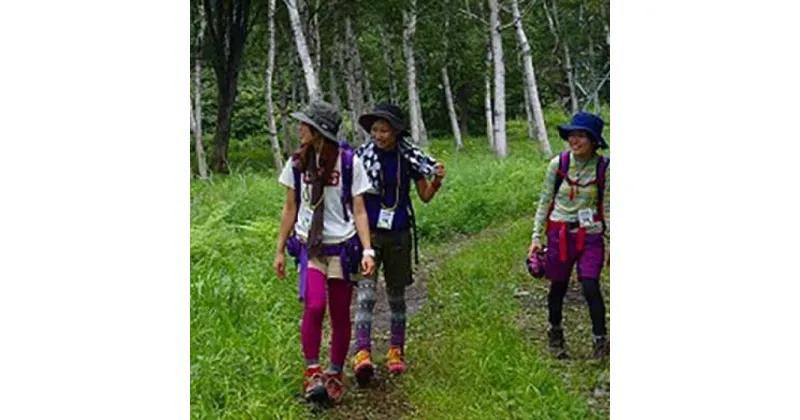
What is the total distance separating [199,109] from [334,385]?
318cm

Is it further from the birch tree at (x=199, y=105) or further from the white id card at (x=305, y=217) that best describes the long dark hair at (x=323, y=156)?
the birch tree at (x=199, y=105)

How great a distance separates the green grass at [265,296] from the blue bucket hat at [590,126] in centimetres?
102

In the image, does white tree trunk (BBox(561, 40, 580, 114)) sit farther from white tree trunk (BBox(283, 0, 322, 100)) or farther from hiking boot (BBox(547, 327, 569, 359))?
white tree trunk (BBox(283, 0, 322, 100))

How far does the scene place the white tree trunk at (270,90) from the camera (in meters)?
9.18

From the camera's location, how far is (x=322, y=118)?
12.4ft

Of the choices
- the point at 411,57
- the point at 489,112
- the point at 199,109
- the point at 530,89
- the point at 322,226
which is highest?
the point at 411,57

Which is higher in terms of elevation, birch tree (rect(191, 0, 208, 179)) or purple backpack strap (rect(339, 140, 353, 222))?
birch tree (rect(191, 0, 208, 179))

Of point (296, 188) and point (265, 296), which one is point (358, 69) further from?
point (296, 188)

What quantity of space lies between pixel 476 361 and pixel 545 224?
28.7 inches

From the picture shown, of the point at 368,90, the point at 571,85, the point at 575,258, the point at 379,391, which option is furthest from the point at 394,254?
the point at 368,90

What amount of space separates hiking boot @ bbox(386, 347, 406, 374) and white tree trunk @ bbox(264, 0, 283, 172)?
15.0ft

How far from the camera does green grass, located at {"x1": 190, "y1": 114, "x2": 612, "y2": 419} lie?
384 cm

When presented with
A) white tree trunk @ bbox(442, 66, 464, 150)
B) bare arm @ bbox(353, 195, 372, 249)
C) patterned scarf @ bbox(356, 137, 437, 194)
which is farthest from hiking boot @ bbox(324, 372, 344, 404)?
white tree trunk @ bbox(442, 66, 464, 150)

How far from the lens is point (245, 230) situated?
579 cm
